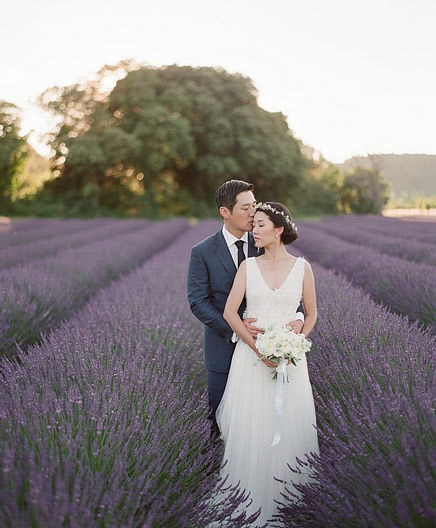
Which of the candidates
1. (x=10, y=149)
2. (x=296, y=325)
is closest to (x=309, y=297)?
(x=296, y=325)

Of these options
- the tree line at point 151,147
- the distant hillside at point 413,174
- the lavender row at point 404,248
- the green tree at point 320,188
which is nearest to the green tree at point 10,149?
the tree line at point 151,147

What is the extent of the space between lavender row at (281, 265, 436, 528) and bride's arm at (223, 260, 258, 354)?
430 mm

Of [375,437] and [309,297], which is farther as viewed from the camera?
[309,297]

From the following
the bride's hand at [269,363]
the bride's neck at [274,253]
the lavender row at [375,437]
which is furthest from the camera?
the bride's neck at [274,253]

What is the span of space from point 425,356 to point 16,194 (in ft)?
112

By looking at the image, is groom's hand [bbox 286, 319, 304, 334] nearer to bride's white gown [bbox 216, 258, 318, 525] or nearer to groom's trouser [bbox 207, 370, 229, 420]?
bride's white gown [bbox 216, 258, 318, 525]

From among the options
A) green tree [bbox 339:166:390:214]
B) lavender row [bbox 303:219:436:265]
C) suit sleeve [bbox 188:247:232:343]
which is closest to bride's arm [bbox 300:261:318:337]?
Result: suit sleeve [bbox 188:247:232:343]

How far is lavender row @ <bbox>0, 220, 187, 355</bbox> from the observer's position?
3855 millimetres

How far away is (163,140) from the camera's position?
28219 mm

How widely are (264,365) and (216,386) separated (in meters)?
0.40

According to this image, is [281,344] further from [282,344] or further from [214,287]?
[214,287]

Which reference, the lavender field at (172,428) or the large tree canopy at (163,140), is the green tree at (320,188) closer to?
the large tree canopy at (163,140)

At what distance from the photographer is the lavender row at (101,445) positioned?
1.36 metres

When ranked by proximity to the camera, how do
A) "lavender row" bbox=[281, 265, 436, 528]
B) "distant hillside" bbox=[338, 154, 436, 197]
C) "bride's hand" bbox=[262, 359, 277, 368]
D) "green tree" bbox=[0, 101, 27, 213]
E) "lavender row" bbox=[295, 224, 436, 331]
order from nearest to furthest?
"lavender row" bbox=[281, 265, 436, 528] → "bride's hand" bbox=[262, 359, 277, 368] → "lavender row" bbox=[295, 224, 436, 331] → "green tree" bbox=[0, 101, 27, 213] → "distant hillside" bbox=[338, 154, 436, 197]
